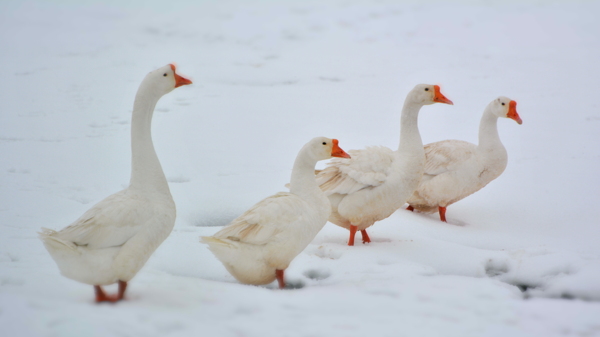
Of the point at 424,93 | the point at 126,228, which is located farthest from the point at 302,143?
the point at 126,228

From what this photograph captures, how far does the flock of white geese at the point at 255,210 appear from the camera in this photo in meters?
3.71

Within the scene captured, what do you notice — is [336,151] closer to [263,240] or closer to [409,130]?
[263,240]

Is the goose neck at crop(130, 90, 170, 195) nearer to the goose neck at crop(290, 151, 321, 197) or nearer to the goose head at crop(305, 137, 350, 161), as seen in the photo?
the goose neck at crop(290, 151, 321, 197)

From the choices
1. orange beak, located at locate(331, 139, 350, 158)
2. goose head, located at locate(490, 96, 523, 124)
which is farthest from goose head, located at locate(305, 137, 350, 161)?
goose head, located at locate(490, 96, 523, 124)

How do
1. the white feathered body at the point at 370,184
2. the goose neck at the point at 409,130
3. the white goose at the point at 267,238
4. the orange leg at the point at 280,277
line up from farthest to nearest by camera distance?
1. the goose neck at the point at 409,130
2. the white feathered body at the point at 370,184
3. the orange leg at the point at 280,277
4. the white goose at the point at 267,238

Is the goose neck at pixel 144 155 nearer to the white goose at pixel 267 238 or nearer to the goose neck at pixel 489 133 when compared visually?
the white goose at pixel 267 238

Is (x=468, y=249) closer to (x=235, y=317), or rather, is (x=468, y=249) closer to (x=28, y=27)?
(x=235, y=317)

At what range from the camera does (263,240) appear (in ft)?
13.8

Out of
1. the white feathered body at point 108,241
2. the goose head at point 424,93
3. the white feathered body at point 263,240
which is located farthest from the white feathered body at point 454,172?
the white feathered body at point 108,241

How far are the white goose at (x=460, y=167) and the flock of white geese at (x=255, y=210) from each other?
3 cm

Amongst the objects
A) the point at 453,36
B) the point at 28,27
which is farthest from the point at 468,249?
the point at 28,27

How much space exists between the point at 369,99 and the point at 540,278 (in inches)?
214

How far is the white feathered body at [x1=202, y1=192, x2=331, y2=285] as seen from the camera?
13.8 feet

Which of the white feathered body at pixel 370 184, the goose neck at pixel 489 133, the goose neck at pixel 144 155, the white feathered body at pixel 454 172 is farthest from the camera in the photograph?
the goose neck at pixel 489 133
